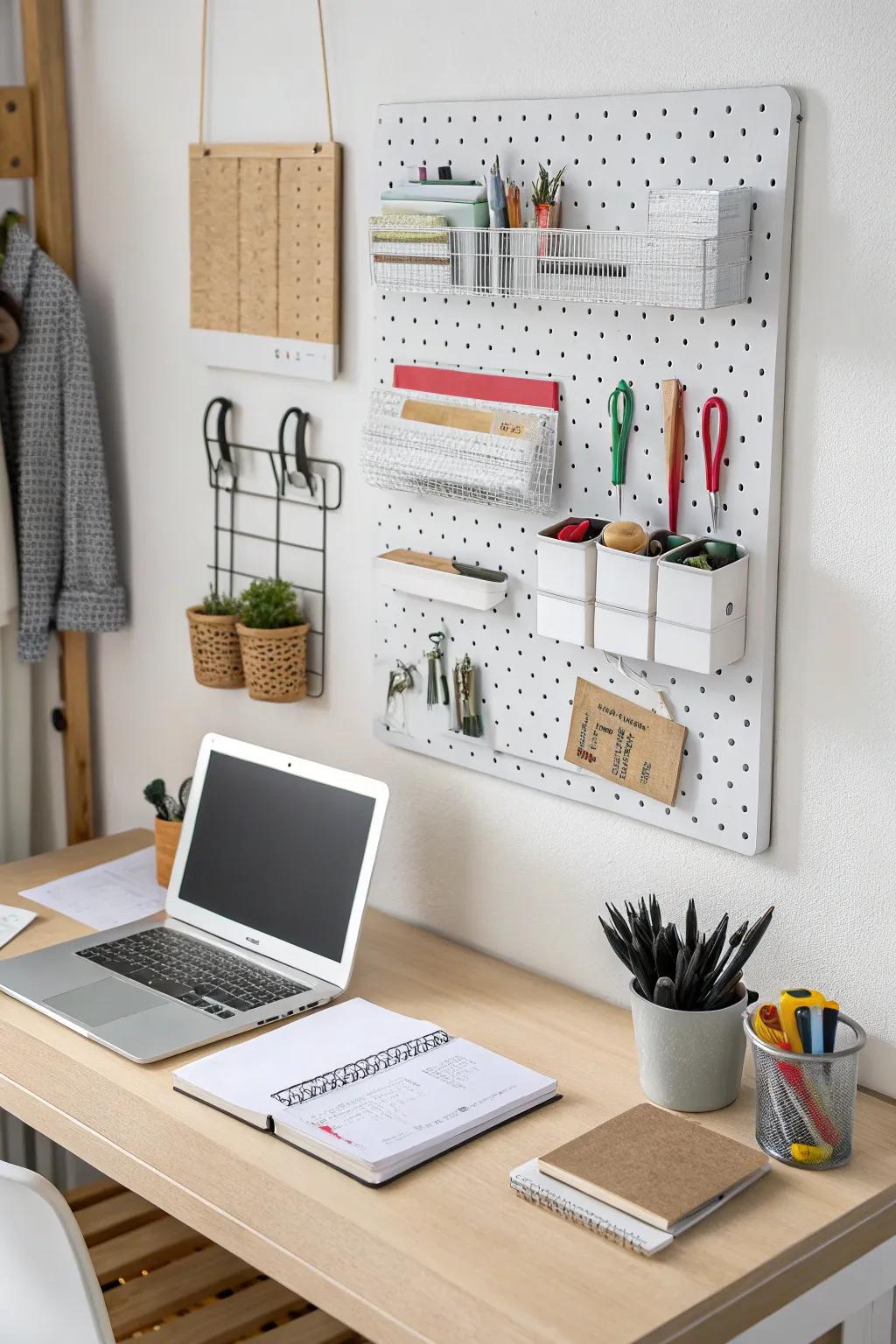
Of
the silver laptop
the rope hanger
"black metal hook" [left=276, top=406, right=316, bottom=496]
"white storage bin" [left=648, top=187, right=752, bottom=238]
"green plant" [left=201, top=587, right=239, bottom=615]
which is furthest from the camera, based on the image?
"green plant" [left=201, top=587, right=239, bottom=615]

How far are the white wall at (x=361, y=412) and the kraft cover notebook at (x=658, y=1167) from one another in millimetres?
217

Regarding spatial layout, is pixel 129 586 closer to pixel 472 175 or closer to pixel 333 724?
pixel 333 724

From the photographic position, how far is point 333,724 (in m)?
2.00

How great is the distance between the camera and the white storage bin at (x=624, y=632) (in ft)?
4.87

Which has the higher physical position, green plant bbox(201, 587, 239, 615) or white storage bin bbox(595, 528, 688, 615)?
white storage bin bbox(595, 528, 688, 615)

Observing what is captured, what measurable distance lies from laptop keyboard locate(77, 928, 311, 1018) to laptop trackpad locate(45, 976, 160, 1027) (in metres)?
0.02

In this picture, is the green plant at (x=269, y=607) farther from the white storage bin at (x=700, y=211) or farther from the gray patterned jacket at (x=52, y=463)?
the white storage bin at (x=700, y=211)

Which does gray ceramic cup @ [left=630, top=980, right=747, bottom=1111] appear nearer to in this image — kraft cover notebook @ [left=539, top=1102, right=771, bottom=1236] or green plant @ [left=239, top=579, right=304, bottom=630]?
kraft cover notebook @ [left=539, top=1102, right=771, bottom=1236]

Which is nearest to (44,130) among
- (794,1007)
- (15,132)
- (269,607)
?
(15,132)

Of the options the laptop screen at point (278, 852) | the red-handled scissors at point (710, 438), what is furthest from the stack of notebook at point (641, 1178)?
the red-handled scissors at point (710, 438)

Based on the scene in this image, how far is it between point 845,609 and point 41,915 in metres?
1.11

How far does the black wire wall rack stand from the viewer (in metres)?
1.93

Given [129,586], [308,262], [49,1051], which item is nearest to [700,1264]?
[49,1051]

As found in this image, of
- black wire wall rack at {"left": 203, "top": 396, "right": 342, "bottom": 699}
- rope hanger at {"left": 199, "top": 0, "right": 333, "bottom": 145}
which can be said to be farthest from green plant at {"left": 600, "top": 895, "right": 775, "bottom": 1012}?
rope hanger at {"left": 199, "top": 0, "right": 333, "bottom": 145}
